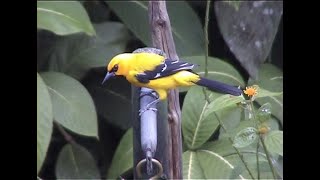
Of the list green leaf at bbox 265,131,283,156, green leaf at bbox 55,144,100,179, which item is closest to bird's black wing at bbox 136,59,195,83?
green leaf at bbox 265,131,283,156

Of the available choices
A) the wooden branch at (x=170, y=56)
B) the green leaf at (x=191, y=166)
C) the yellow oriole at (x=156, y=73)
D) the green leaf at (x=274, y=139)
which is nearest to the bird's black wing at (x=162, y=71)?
the yellow oriole at (x=156, y=73)

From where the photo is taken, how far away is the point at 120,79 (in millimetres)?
2318

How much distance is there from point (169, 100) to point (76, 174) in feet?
3.20

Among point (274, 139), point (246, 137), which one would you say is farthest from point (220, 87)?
point (274, 139)

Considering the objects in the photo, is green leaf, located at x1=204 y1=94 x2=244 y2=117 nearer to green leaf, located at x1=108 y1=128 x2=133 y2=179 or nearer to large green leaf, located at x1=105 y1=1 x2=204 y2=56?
green leaf, located at x1=108 y1=128 x2=133 y2=179

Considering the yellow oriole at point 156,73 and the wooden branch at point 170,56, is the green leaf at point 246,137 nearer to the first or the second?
the wooden branch at point 170,56

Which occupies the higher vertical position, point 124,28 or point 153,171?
point 124,28

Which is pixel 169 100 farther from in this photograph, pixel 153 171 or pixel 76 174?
pixel 76 174

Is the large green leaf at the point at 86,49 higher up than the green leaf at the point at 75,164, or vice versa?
the large green leaf at the point at 86,49

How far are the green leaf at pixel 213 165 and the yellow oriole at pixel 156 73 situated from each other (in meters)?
0.80

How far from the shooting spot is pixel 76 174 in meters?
2.27

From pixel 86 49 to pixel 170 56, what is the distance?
3.65ft

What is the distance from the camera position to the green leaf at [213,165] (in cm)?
195
